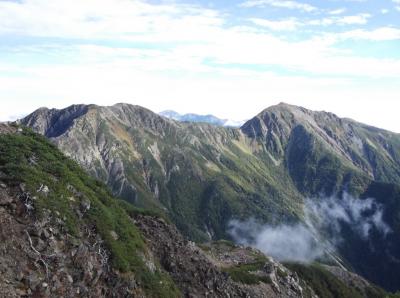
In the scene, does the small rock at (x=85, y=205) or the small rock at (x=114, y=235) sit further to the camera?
the small rock at (x=114, y=235)

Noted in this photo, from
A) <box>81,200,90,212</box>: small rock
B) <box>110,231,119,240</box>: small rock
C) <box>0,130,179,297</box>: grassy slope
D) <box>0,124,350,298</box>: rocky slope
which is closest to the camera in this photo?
<box>0,124,350,298</box>: rocky slope

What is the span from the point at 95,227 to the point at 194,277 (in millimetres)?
30918

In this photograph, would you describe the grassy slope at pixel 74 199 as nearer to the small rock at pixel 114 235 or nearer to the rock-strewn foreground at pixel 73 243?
the rock-strewn foreground at pixel 73 243

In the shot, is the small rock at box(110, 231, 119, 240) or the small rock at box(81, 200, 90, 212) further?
the small rock at box(110, 231, 119, 240)

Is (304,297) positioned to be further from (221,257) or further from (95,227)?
(95,227)

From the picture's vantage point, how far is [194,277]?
100 metres

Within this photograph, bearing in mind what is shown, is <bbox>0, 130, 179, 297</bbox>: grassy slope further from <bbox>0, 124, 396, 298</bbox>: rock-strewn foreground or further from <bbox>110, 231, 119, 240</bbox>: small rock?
<bbox>110, 231, 119, 240</bbox>: small rock

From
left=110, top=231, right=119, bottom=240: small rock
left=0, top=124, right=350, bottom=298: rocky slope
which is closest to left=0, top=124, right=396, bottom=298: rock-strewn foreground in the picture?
left=0, top=124, right=350, bottom=298: rocky slope

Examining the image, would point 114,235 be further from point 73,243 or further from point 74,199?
point 73,243

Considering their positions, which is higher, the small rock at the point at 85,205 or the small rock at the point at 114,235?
the small rock at the point at 85,205

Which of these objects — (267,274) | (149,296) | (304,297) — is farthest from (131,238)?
(304,297)

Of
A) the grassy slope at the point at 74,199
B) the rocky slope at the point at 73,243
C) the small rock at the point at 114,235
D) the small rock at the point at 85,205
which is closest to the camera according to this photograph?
the rocky slope at the point at 73,243

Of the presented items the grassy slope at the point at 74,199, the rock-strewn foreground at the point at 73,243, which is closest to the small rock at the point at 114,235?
the rock-strewn foreground at the point at 73,243

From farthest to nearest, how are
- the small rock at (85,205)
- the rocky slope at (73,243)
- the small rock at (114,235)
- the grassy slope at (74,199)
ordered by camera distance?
the small rock at (114,235) → the small rock at (85,205) → the grassy slope at (74,199) → the rocky slope at (73,243)
